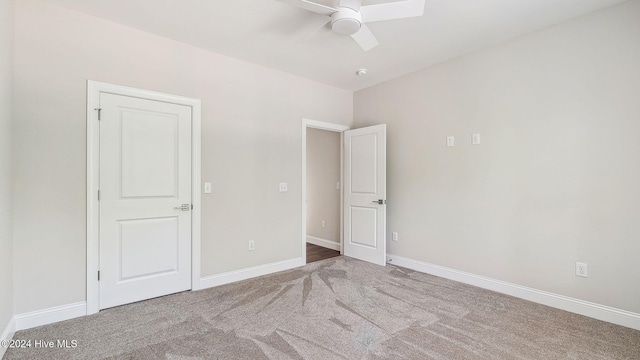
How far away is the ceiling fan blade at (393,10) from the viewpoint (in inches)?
74.4

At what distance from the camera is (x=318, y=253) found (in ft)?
15.5

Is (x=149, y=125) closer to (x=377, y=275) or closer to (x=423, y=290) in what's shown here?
(x=377, y=275)

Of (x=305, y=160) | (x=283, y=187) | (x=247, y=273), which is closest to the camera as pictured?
(x=247, y=273)

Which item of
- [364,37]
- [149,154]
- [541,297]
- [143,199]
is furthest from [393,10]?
[541,297]

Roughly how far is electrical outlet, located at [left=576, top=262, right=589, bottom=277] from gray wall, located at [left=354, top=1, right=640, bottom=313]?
0.04 meters

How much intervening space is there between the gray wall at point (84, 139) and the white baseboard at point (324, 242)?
1.12 meters

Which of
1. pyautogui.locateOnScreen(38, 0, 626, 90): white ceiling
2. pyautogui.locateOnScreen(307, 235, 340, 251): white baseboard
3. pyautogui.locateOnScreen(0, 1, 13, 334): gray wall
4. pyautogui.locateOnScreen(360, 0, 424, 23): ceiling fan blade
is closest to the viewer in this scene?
pyautogui.locateOnScreen(360, 0, 424, 23): ceiling fan blade

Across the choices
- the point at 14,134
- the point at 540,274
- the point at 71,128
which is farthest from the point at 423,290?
the point at 14,134

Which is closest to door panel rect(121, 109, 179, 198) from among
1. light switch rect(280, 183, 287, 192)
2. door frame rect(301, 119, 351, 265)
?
light switch rect(280, 183, 287, 192)

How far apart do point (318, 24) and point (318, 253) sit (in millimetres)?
3398

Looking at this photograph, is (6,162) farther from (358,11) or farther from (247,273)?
(358,11)

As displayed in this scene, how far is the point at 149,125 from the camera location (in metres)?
2.86

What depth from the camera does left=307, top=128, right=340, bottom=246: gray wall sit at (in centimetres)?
502

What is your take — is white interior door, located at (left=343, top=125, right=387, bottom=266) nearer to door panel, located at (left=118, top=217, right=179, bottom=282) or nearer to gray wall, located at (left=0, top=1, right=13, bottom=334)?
door panel, located at (left=118, top=217, right=179, bottom=282)
